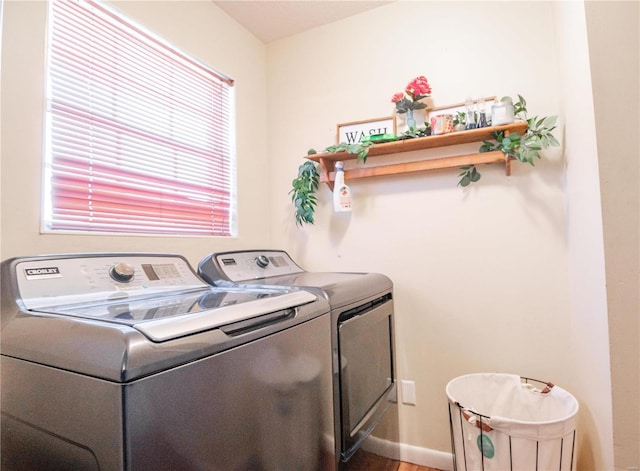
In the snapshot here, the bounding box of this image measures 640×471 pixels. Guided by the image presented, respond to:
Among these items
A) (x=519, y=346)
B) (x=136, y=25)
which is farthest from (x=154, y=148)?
(x=519, y=346)

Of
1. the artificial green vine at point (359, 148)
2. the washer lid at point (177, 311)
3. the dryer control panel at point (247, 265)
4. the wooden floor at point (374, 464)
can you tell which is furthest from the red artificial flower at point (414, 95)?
the wooden floor at point (374, 464)

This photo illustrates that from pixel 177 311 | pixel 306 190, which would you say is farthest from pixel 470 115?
pixel 177 311

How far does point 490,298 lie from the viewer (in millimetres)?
1658

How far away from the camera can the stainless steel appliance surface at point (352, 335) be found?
1.20 metres

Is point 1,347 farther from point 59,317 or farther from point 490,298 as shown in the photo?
point 490,298

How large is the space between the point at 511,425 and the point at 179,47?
2090mm

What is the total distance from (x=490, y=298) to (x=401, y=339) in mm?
483

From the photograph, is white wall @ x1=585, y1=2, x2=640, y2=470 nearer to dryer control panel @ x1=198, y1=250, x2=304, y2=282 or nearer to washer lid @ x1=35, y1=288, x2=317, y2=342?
washer lid @ x1=35, y1=288, x2=317, y2=342

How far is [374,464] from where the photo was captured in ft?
4.94

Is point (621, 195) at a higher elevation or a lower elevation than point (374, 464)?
higher

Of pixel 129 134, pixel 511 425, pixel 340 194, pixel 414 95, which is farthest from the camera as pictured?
pixel 340 194

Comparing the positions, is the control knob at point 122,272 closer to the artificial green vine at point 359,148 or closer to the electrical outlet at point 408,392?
the artificial green vine at point 359,148

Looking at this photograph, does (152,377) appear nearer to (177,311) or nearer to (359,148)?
(177,311)

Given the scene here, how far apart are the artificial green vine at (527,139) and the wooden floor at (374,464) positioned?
138 cm
